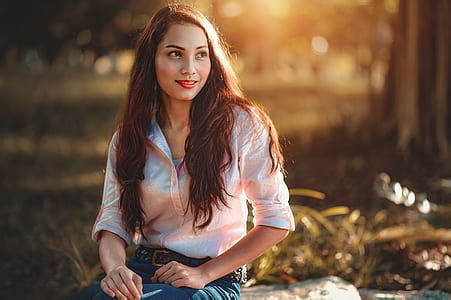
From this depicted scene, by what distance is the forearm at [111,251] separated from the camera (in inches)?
113

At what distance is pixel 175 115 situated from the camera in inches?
120

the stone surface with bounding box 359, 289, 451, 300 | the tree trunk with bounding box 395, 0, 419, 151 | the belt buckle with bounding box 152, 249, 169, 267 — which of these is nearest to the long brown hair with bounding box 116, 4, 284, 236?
the belt buckle with bounding box 152, 249, 169, 267

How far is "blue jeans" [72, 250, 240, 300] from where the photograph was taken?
2.68 metres

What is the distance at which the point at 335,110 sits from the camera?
1038 cm

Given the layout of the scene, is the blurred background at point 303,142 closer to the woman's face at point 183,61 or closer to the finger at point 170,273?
the woman's face at point 183,61

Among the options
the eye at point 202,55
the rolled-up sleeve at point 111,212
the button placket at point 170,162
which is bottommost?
the rolled-up sleeve at point 111,212

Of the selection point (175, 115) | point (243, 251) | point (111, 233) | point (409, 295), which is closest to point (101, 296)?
point (111, 233)

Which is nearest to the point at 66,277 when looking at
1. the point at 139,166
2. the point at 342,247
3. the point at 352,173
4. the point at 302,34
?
the point at 342,247

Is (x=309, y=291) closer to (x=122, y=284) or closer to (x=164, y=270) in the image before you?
(x=164, y=270)

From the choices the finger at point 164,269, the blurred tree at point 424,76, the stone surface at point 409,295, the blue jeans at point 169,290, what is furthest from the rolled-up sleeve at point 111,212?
the blurred tree at point 424,76

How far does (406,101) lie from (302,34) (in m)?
5.68

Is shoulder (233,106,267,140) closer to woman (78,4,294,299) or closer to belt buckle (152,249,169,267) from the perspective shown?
woman (78,4,294,299)

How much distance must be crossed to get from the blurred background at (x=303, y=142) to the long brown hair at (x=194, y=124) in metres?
0.45

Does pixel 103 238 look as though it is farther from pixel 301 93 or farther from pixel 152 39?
pixel 301 93
